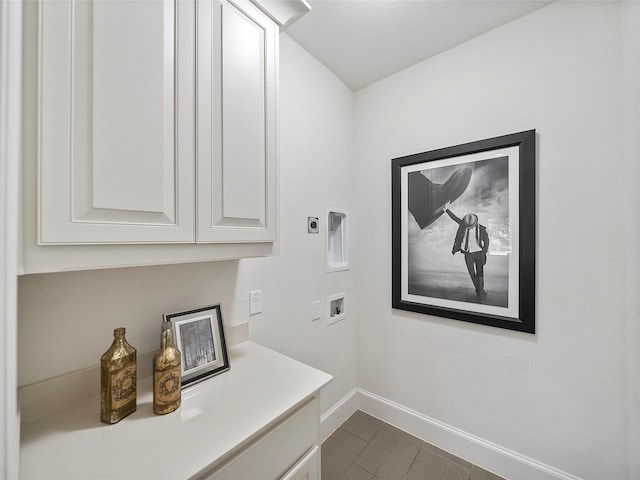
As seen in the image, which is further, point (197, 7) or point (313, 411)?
point (313, 411)

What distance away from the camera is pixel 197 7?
33.7 inches

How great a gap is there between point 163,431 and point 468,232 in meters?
1.70

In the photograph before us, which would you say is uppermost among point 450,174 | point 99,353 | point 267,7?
point 267,7

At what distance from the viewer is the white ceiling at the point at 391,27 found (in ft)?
4.59

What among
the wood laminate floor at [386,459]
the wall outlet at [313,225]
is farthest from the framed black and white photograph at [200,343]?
the wood laminate floor at [386,459]

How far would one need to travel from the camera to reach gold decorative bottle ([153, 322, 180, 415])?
0.83 metres

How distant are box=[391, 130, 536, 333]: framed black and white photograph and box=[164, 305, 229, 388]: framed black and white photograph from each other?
125 cm

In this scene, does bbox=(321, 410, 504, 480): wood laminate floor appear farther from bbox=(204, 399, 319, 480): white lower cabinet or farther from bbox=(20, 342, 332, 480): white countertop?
bbox=(20, 342, 332, 480): white countertop

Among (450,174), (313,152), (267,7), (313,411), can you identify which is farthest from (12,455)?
(450,174)

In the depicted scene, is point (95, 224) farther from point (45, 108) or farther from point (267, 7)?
point (267, 7)

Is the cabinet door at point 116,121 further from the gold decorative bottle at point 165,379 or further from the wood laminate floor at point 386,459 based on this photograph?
the wood laminate floor at point 386,459

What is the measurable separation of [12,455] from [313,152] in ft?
5.54

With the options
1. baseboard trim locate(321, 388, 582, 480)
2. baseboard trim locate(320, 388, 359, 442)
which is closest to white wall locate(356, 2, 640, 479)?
baseboard trim locate(321, 388, 582, 480)

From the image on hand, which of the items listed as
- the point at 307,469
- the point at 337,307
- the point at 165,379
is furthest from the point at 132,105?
the point at 337,307
